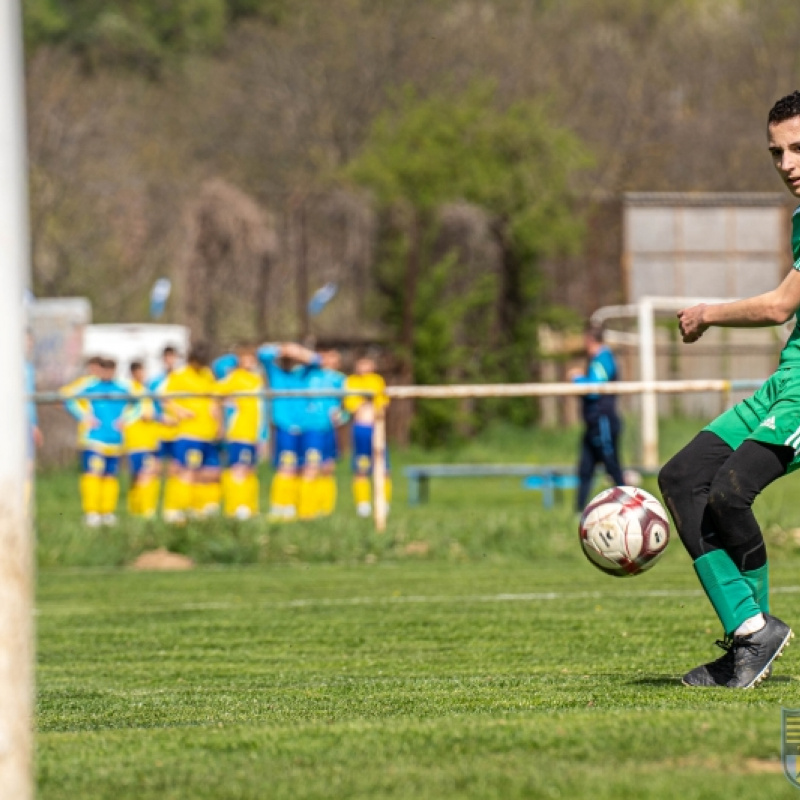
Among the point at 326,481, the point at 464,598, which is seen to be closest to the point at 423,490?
the point at 326,481

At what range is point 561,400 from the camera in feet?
115

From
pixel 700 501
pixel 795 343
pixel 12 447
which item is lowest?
pixel 700 501

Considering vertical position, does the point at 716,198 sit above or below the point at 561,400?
above

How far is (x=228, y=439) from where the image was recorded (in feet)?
62.4

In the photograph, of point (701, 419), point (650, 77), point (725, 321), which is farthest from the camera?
point (650, 77)

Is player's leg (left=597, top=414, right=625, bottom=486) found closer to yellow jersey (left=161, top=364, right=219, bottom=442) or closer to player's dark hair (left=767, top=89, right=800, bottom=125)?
yellow jersey (left=161, top=364, right=219, bottom=442)

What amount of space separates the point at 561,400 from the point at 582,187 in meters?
12.8

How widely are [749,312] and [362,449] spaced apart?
1411 cm

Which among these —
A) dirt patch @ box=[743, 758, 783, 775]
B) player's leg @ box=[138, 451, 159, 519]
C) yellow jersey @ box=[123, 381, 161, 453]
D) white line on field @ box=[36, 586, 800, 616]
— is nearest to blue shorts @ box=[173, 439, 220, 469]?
player's leg @ box=[138, 451, 159, 519]

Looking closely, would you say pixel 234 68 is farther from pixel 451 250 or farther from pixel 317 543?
pixel 317 543

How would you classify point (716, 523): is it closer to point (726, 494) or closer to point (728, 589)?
point (726, 494)

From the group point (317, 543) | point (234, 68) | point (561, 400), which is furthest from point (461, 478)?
point (234, 68)

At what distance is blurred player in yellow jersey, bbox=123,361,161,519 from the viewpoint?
20.0 metres

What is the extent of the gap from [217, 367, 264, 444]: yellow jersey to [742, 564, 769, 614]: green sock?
13160 millimetres
